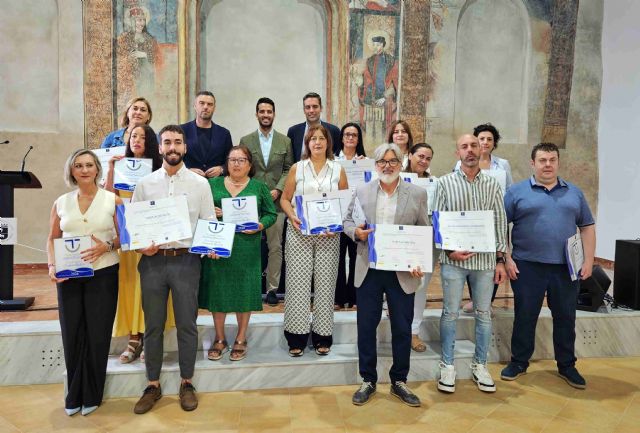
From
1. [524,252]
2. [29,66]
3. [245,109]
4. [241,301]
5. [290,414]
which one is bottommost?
[290,414]

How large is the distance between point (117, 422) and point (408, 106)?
674cm

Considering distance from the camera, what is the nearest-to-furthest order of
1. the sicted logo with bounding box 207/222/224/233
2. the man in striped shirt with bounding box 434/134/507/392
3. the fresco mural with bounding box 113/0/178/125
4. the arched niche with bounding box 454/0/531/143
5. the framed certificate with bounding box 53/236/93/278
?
the framed certificate with bounding box 53/236/93/278 < the sicted logo with bounding box 207/222/224/233 < the man in striped shirt with bounding box 434/134/507/392 < the fresco mural with bounding box 113/0/178/125 < the arched niche with bounding box 454/0/531/143

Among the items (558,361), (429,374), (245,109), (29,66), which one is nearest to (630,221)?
(558,361)

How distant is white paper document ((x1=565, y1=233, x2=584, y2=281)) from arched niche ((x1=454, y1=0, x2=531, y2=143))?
17.4 feet

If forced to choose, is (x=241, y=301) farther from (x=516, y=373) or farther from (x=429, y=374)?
(x=516, y=373)

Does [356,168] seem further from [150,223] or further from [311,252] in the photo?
[150,223]

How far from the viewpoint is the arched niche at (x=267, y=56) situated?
8.10 metres

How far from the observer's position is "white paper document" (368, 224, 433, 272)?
333cm

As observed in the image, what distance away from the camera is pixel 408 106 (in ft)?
27.6

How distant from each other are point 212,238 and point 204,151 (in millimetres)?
1320

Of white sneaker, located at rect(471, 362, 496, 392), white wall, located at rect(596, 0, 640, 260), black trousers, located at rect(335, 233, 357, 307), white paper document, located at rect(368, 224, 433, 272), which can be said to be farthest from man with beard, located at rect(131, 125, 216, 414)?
white wall, located at rect(596, 0, 640, 260)

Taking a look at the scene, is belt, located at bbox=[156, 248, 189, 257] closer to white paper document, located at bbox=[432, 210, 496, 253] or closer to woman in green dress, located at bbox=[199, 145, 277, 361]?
woman in green dress, located at bbox=[199, 145, 277, 361]

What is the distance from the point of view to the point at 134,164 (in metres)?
3.53

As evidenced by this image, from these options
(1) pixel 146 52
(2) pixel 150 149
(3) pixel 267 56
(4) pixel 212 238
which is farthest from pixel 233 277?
(3) pixel 267 56
